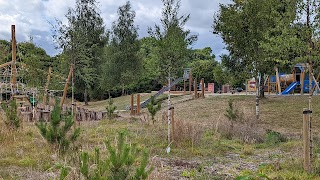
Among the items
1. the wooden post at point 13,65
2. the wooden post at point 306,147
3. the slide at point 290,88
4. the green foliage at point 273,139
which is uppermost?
the wooden post at point 13,65

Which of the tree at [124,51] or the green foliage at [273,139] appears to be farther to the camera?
the tree at [124,51]

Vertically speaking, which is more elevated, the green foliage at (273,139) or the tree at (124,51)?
the tree at (124,51)

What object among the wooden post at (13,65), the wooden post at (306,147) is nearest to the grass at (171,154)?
the wooden post at (306,147)

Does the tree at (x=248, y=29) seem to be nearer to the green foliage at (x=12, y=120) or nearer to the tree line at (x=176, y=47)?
the tree line at (x=176, y=47)

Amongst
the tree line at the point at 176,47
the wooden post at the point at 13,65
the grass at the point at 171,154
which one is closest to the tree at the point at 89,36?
the tree line at the point at 176,47

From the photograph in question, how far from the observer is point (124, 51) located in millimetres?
28703

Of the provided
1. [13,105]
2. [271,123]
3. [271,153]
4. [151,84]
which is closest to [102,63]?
[151,84]

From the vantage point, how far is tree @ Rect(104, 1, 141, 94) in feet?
92.7

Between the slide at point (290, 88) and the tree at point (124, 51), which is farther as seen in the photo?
the tree at point (124, 51)

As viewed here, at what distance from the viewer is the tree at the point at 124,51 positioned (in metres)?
28.2

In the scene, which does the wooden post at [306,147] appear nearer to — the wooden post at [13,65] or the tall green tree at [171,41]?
the tall green tree at [171,41]

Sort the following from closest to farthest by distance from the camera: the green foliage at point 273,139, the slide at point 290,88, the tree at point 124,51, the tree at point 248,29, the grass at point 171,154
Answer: the grass at point 171,154 < the green foliage at point 273,139 < the tree at point 248,29 < the slide at point 290,88 < the tree at point 124,51

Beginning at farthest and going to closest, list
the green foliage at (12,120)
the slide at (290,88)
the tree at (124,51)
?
the tree at (124,51) < the slide at (290,88) < the green foliage at (12,120)

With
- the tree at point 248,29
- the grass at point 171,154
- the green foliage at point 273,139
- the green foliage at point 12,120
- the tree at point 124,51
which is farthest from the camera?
the tree at point 124,51
